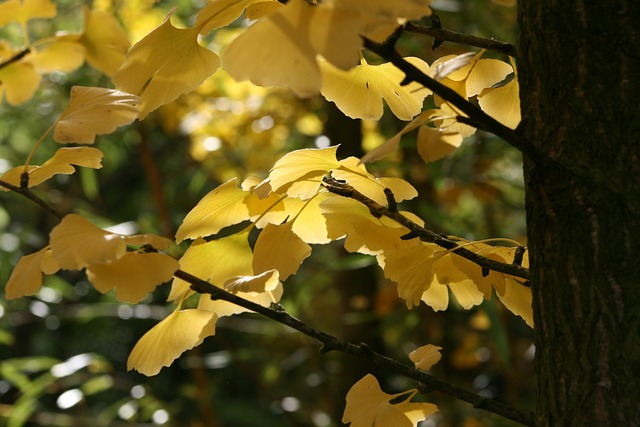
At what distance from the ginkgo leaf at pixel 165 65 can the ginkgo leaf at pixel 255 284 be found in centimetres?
8

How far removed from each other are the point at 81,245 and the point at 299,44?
0.34 ft

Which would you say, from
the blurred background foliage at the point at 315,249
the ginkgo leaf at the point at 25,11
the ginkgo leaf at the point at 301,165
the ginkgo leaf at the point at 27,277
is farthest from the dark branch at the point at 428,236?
the blurred background foliage at the point at 315,249

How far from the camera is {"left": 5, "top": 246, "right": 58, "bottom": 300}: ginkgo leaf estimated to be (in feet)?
0.92

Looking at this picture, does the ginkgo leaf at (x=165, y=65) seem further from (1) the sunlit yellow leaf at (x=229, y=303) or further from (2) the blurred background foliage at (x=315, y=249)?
(2) the blurred background foliage at (x=315, y=249)

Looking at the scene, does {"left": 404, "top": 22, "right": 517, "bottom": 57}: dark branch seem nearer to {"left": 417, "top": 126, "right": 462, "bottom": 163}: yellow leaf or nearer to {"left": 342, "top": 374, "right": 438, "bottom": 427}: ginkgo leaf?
{"left": 417, "top": 126, "right": 462, "bottom": 163}: yellow leaf

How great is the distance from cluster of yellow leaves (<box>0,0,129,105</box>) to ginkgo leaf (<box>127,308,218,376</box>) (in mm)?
166

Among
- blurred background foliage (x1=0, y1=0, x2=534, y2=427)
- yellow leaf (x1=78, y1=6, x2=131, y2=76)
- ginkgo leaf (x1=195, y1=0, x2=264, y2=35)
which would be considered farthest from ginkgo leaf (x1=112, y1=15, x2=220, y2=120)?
blurred background foliage (x1=0, y1=0, x2=534, y2=427)

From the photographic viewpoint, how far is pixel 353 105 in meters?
0.32

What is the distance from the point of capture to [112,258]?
0.25 meters

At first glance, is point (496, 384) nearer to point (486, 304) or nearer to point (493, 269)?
point (486, 304)

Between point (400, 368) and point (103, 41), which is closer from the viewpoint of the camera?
point (400, 368)

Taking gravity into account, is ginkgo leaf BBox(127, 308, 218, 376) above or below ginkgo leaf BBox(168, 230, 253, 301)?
below

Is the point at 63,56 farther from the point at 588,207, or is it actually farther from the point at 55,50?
the point at 588,207

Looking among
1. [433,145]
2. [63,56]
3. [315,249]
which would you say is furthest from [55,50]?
[315,249]
